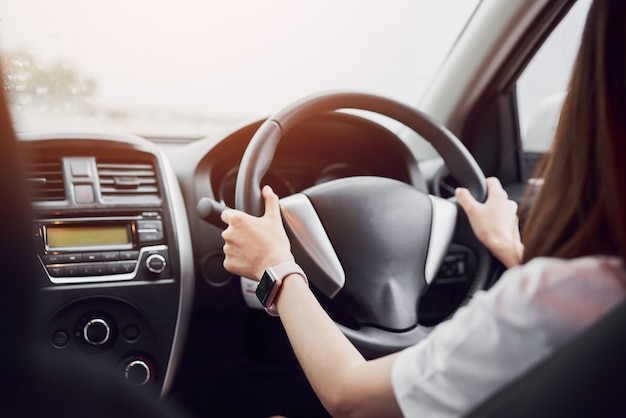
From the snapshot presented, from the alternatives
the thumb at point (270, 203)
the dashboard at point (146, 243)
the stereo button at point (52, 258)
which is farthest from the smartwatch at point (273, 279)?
the stereo button at point (52, 258)

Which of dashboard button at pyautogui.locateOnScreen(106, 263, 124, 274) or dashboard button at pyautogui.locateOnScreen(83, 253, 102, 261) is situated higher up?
dashboard button at pyautogui.locateOnScreen(83, 253, 102, 261)

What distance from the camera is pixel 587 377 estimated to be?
1.74 ft

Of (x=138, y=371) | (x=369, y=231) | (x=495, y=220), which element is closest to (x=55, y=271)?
(x=138, y=371)

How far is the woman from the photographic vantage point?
1.86 ft

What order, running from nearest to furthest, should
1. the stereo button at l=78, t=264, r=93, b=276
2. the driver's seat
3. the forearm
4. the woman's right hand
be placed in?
1. the driver's seat
2. the forearm
3. the woman's right hand
4. the stereo button at l=78, t=264, r=93, b=276

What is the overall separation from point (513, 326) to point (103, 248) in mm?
991

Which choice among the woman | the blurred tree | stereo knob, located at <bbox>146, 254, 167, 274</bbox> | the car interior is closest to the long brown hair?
the woman

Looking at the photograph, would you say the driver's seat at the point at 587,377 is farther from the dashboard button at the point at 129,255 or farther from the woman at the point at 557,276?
the dashboard button at the point at 129,255

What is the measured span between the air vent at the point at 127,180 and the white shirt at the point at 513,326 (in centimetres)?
93

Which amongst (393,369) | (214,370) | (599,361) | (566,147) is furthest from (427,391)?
(214,370)

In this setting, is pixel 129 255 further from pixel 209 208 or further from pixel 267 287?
pixel 267 287

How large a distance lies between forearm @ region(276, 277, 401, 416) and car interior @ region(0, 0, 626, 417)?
0.61 feet

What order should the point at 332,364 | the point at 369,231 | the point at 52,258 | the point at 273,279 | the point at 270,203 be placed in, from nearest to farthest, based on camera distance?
the point at 332,364
the point at 273,279
the point at 270,203
the point at 369,231
the point at 52,258

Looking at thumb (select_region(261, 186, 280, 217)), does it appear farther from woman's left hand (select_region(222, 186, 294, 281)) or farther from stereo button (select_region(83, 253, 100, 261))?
stereo button (select_region(83, 253, 100, 261))
